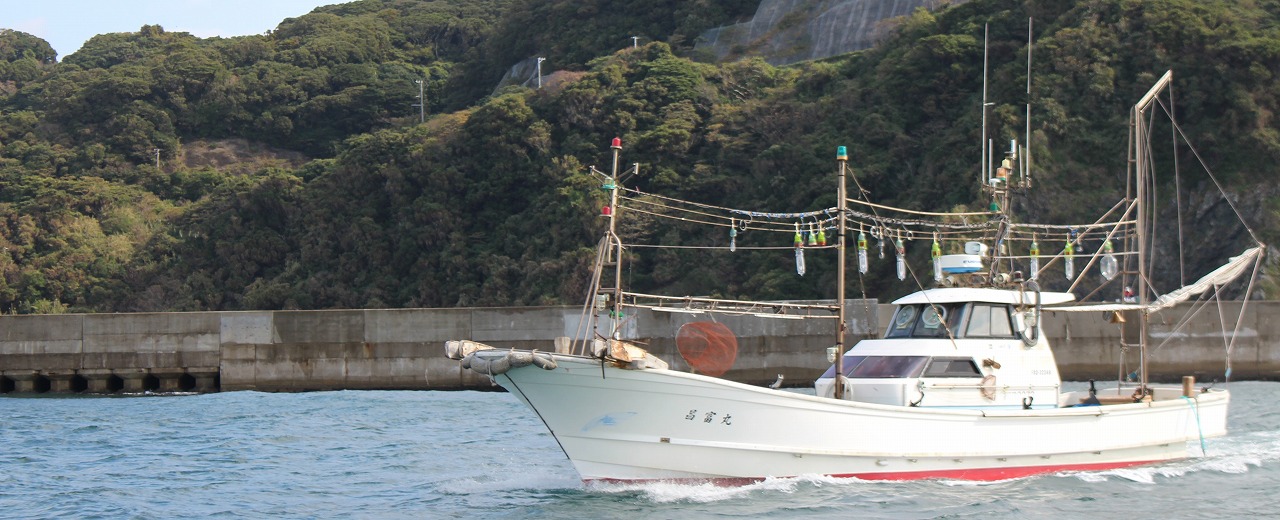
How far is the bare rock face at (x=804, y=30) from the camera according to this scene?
78.4 m

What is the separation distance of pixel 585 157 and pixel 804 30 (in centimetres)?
2377

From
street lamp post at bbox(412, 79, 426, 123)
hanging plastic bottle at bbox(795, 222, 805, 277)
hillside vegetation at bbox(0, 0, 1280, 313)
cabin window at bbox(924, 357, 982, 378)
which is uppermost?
street lamp post at bbox(412, 79, 426, 123)

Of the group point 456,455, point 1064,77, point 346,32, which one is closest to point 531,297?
point 1064,77

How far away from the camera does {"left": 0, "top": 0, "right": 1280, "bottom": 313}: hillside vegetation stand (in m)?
50.8

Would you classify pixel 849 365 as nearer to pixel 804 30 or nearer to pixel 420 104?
pixel 804 30

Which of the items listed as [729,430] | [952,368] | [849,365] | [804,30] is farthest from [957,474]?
[804,30]

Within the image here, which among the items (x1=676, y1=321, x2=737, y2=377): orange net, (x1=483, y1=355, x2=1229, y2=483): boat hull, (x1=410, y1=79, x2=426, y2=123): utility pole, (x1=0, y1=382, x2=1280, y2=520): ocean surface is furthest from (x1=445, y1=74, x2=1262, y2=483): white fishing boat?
(x1=410, y1=79, x2=426, y2=123): utility pole

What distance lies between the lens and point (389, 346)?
37.7 m

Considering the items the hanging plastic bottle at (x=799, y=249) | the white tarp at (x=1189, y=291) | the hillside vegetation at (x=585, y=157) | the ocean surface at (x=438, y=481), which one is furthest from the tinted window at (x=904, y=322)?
the hillside vegetation at (x=585, y=157)

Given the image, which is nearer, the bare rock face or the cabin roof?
the cabin roof

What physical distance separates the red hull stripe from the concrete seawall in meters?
15.6

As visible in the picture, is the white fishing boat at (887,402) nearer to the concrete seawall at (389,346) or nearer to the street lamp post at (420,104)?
the concrete seawall at (389,346)

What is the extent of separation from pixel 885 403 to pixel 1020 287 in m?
3.49

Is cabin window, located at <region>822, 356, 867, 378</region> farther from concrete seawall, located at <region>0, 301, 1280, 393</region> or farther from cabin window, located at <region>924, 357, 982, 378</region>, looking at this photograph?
concrete seawall, located at <region>0, 301, 1280, 393</region>
